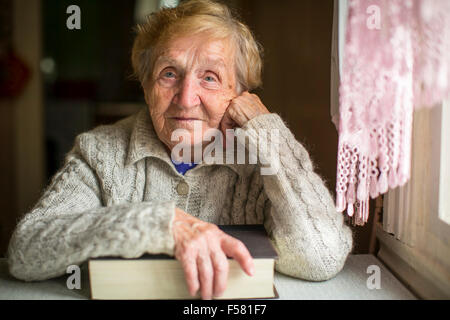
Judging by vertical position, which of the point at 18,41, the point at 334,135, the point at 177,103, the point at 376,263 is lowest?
the point at 376,263

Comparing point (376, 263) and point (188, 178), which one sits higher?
point (188, 178)

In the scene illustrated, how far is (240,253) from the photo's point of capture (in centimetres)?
75

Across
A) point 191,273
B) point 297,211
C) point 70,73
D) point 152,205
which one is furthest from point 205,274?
point 70,73

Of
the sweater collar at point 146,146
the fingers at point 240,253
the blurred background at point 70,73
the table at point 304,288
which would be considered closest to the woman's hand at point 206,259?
the fingers at point 240,253

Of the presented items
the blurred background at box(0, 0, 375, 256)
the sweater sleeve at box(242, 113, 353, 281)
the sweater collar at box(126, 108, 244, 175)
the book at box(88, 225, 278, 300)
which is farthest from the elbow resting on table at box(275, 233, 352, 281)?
the blurred background at box(0, 0, 375, 256)

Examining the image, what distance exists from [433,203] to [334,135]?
0.66 meters

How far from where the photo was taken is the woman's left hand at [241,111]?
99cm

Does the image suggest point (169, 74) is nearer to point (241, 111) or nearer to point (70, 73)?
point (241, 111)

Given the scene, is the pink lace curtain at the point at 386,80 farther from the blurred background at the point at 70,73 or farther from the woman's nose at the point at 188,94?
the blurred background at the point at 70,73

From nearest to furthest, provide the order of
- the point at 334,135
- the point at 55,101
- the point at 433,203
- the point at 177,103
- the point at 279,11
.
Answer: the point at 433,203 → the point at 177,103 → the point at 334,135 → the point at 279,11 → the point at 55,101

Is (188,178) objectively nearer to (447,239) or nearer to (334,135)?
(447,239)
